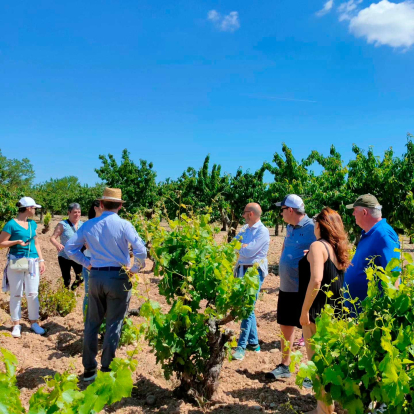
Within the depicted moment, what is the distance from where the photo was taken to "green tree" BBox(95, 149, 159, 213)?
2044 centimetres

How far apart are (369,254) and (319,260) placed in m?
0.51

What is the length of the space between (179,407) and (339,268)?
5.93 ft

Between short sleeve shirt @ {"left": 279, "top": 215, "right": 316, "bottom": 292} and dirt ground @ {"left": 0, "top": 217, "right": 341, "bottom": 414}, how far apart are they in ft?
1.42

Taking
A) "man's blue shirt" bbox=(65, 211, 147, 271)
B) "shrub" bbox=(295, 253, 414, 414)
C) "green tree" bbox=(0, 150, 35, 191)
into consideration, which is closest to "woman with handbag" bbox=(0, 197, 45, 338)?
"man's blue shirt" bbox=(65, 211, 147, 271)

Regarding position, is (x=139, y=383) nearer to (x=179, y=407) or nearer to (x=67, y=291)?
(x=179, y=407)

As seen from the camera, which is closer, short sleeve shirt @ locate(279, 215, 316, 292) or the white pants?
short sleeve shirt @ locate(279, 215, 316, 292)

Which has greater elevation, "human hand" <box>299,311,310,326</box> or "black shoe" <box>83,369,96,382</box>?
"human hand" <box>299,311,310,326</box>

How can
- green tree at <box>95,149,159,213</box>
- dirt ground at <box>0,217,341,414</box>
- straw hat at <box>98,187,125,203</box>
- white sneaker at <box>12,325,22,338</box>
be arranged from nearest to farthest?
dirt ground at <box>0,217,341,414</box> < straw hat at <box>98,187,125,203</box> < white sneaker at <box>12,325,22,338</box> < green tree at <box>95,149,159,213</box>

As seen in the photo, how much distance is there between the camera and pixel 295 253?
12.5ft

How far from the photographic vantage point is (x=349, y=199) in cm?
971

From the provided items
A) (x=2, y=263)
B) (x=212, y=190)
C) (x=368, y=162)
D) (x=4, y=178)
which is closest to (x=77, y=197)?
(x=4, y=178)

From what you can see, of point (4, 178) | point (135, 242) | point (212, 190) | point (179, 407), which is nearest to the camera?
point (179, 407)

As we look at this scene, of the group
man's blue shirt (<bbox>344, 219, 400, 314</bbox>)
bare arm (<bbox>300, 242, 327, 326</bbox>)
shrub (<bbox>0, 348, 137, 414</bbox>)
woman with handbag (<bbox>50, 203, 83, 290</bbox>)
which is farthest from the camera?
woman with handbag (<bbox>50, 203, 83, 290</bbox>)

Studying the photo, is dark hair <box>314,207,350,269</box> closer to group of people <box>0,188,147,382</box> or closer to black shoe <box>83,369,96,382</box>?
group of people <box>0,188,147,382</box>
